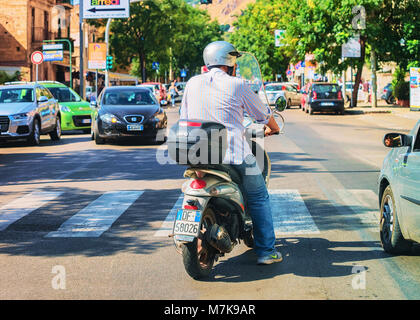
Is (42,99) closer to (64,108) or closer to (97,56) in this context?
(64,108)

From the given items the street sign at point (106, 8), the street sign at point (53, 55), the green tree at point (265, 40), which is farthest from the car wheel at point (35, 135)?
the green tree at point (265, 40)

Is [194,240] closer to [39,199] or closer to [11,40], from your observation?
[39,199]

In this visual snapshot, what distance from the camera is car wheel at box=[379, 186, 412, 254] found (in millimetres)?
6355

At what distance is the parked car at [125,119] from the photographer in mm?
18984

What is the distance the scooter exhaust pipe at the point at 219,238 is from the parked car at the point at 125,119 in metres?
13.5

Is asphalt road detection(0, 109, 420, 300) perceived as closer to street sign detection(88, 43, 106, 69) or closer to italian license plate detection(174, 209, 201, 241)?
italian license plate detection(174, 209, 201, 241)

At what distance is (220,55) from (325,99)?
32224 mm

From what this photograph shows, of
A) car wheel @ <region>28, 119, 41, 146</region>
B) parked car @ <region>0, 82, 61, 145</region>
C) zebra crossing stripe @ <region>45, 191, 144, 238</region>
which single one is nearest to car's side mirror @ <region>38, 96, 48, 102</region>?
parked car @ <region>0, 82, 61, 145</region>

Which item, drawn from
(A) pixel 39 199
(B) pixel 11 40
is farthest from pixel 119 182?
(B) pixel 11 40

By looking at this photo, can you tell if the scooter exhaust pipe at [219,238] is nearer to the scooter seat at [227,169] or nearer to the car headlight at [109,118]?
the scooter seat at [227,169]

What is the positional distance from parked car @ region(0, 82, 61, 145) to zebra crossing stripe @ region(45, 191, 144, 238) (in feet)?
30.9

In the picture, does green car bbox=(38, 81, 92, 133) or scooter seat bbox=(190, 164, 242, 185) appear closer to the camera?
scooter seat bbox=(190, 164, 242, 185)

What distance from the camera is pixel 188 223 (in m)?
5.39
